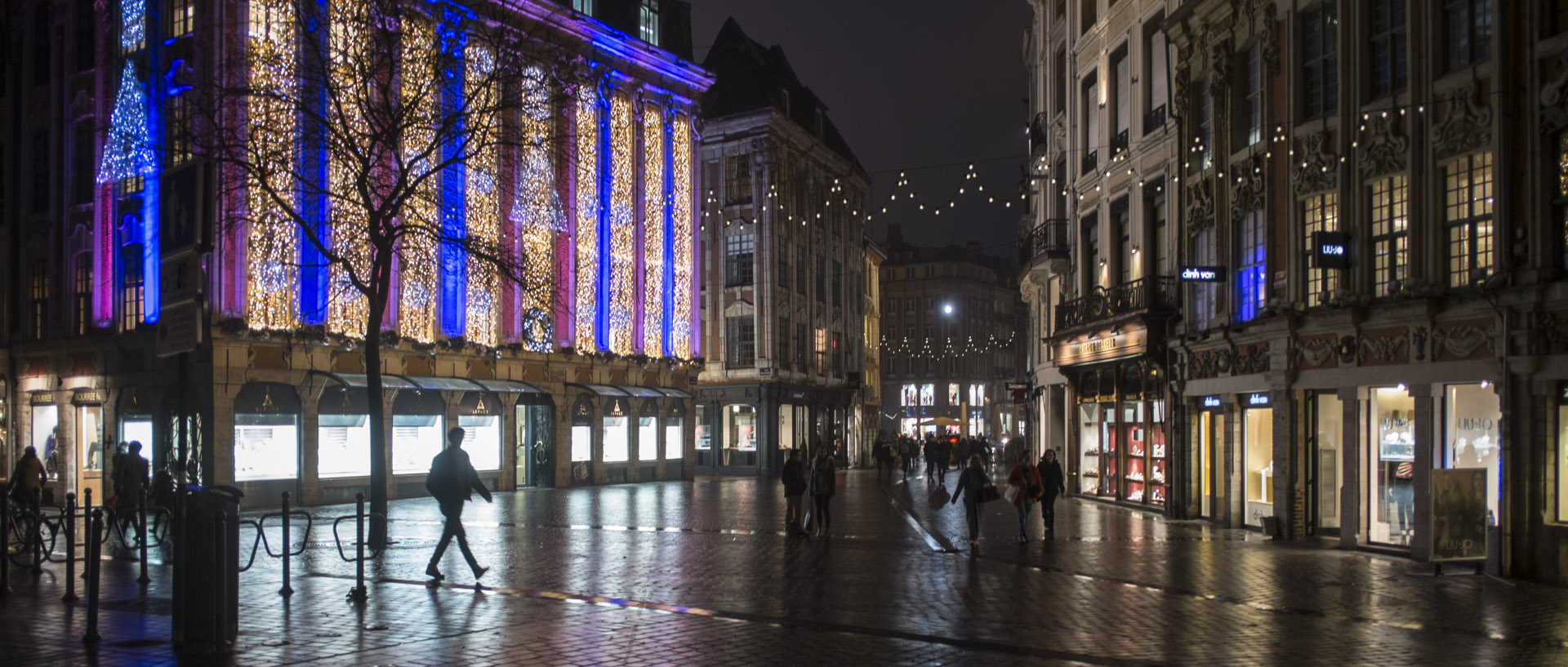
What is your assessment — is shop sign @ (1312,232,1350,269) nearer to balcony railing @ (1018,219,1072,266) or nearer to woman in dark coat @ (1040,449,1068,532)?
woman in dark coat @ (1040,449,1068,532)

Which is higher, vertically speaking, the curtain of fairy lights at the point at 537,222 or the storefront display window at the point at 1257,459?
the curtain of fairy lights at the point at 537,222

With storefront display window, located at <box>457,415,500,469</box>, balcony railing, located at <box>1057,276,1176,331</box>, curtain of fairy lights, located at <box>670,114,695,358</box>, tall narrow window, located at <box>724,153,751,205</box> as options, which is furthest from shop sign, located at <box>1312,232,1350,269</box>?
tall narrow window, located at <box>724,153,751,205</box>

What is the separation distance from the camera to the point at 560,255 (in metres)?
39.7

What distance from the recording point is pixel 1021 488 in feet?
69.4

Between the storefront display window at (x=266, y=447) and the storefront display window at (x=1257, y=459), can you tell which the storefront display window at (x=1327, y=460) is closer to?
the storefront display window at (x=1257, y=459)

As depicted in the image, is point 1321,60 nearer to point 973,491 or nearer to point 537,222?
point 973,491

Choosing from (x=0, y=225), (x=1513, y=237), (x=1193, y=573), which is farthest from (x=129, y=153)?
(x=1513, y=237)

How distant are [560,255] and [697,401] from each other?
16.2 meters

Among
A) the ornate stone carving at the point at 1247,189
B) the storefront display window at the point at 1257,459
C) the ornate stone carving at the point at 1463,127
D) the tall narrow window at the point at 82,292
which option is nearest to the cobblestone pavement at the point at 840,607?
the storefront display window at the point at 1257,459

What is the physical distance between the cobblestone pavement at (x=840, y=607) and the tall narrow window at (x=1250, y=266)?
4374mm

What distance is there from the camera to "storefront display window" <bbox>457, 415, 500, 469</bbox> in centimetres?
3631

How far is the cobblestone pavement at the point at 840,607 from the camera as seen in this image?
10.2m

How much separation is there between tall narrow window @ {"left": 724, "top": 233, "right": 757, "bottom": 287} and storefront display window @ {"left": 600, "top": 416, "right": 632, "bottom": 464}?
12199mm

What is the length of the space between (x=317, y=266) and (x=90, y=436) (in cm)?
988
